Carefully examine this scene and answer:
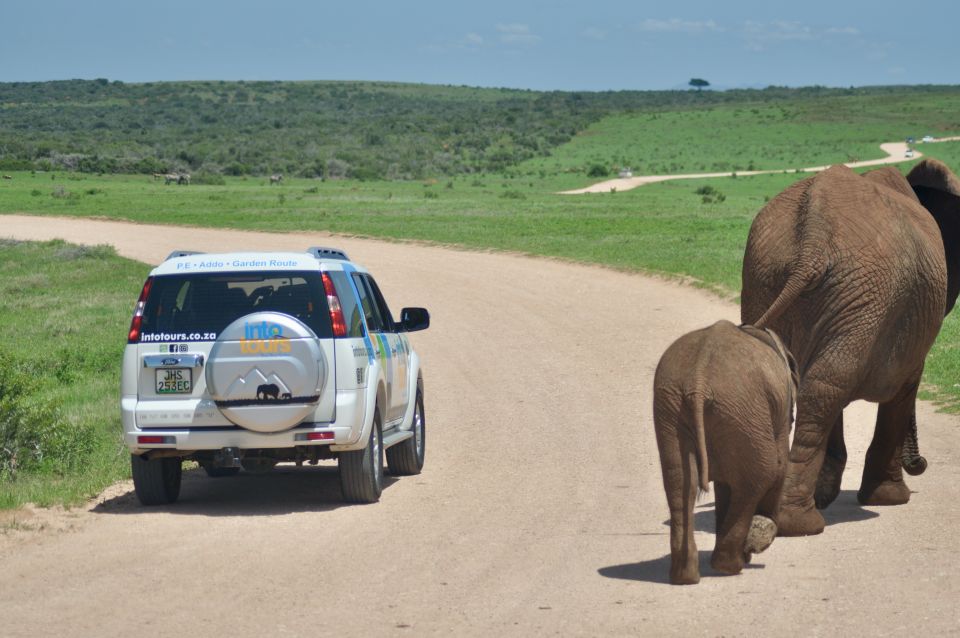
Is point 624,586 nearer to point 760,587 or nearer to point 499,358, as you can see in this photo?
point 760,587

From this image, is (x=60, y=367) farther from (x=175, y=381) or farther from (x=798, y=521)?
(x=798, y=521)

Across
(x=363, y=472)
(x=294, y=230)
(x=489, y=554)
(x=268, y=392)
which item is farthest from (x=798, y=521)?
(x=294, y=230)

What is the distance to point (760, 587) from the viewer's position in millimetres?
7762

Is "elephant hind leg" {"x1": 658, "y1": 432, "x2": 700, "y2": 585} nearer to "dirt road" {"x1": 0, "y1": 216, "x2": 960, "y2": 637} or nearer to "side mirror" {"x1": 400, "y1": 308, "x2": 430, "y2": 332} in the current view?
"dirt road" {"x1": 0, "y1": 216, "x2": 960, "y2": 637}

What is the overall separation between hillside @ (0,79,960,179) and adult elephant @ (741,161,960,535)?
68474 mm

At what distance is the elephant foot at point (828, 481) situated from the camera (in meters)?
9.88

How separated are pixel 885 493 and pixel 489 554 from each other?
10.7 ft

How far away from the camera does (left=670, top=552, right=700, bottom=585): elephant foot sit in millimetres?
7695

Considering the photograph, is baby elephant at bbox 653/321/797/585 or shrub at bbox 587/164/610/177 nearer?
baby elephant at bbox 653/321/797/585

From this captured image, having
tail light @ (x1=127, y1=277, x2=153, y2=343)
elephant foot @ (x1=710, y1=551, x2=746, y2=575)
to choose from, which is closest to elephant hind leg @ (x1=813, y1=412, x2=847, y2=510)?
elephant foot @ (x1=710, y1=551, x2=746, y2=575)

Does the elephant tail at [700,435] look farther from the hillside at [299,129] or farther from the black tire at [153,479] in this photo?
the hillside at [299,129]

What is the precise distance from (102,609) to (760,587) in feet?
11.9

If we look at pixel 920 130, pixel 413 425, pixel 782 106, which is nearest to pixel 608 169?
pixel 920 130

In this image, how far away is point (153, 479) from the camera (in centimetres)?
1053
